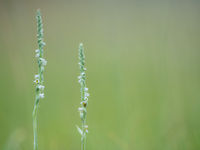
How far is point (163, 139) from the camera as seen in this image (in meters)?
1.67

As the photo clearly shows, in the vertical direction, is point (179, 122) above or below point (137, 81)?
below

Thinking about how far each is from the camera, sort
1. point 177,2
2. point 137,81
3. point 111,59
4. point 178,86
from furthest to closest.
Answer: point 177,2, point 111,59, point 137,81, point 178,86

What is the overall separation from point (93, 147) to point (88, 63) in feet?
7.61

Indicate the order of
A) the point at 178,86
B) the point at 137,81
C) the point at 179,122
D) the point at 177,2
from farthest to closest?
the point at 177,2, the point at 137,81, the point at 178,86, the point at 179,122

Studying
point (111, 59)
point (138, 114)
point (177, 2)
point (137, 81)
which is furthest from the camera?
point (177, 2)

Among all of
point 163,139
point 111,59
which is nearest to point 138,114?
point 163,139

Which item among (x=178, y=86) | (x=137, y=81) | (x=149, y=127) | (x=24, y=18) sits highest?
(x=24, y=18)

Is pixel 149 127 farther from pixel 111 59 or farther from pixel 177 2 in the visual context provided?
pixel 177 2

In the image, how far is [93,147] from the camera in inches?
66.8

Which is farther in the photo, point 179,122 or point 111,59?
point 111,59

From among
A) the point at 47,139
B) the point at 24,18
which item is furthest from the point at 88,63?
the point at 47,139

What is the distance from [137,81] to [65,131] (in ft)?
5.79

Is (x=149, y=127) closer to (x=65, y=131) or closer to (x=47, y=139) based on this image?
(x=65, y=131)

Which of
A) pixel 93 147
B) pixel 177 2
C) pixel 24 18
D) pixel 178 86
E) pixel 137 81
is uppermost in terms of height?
pixel 177 2
